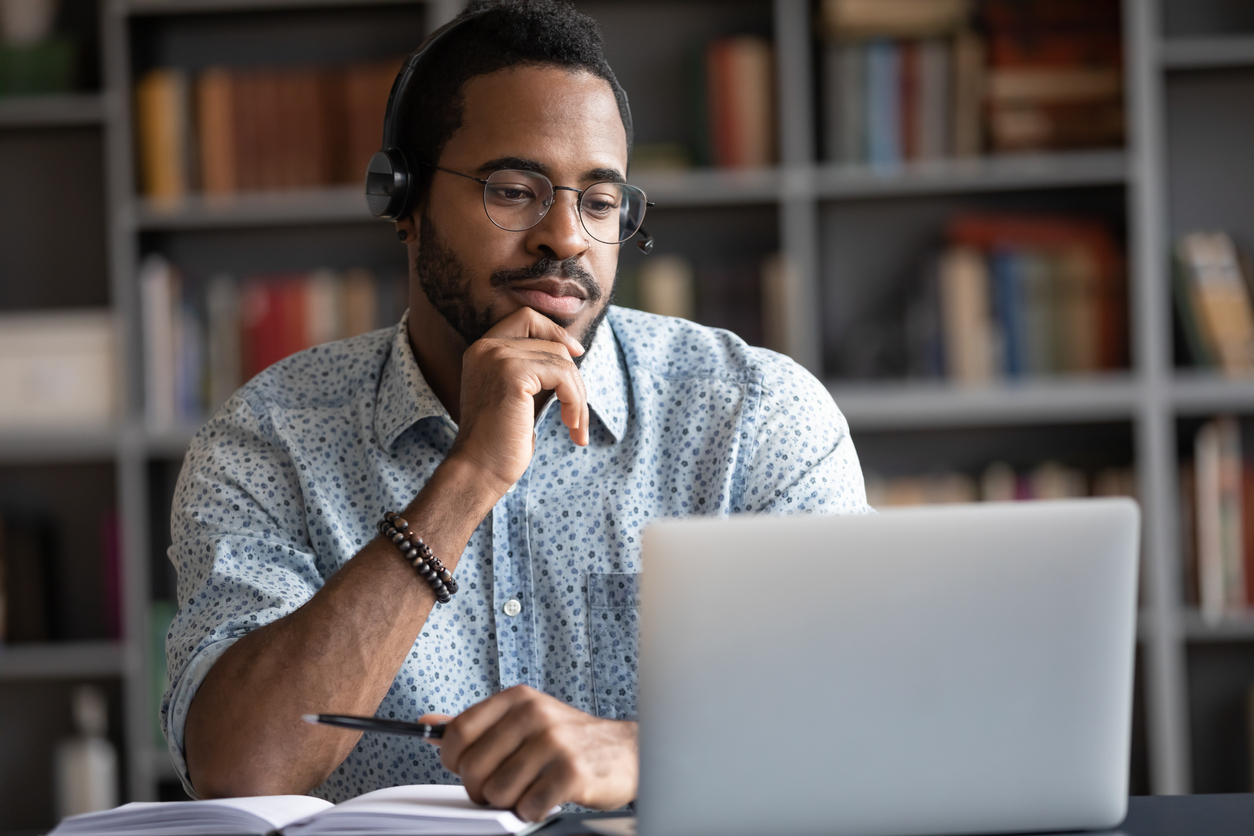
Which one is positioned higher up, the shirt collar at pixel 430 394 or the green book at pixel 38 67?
the green book at pixel 38 67

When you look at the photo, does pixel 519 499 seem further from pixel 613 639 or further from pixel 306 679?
pixel 306 679

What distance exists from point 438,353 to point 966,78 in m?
1.49

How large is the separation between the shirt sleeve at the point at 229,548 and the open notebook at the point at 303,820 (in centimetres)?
30

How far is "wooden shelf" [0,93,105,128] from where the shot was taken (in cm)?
248

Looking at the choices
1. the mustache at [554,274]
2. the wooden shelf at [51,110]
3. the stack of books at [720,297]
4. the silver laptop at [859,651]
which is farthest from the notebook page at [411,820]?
the wooden shelf at [51,110]

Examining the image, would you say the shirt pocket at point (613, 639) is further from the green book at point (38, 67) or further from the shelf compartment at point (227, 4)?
the green book at point (38, 67)

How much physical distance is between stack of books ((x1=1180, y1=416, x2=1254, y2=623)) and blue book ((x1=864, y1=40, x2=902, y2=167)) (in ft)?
2.82

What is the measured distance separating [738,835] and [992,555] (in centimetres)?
22

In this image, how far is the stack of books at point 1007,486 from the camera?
2447 mm

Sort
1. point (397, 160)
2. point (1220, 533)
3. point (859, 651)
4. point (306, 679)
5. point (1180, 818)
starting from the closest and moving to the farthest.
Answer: point (859, 651) < point (1180, 818) < point (306, 679) < point (397, 160) < point (1220, 533)

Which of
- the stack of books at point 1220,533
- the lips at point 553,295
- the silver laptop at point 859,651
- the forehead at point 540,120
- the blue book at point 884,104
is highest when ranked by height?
the blue book at point 884,104

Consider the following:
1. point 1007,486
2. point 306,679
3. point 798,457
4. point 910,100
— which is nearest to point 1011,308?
point 1007,486

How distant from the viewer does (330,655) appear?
1.04m

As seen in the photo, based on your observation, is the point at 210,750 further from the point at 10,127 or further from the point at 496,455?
the point at 10,127
